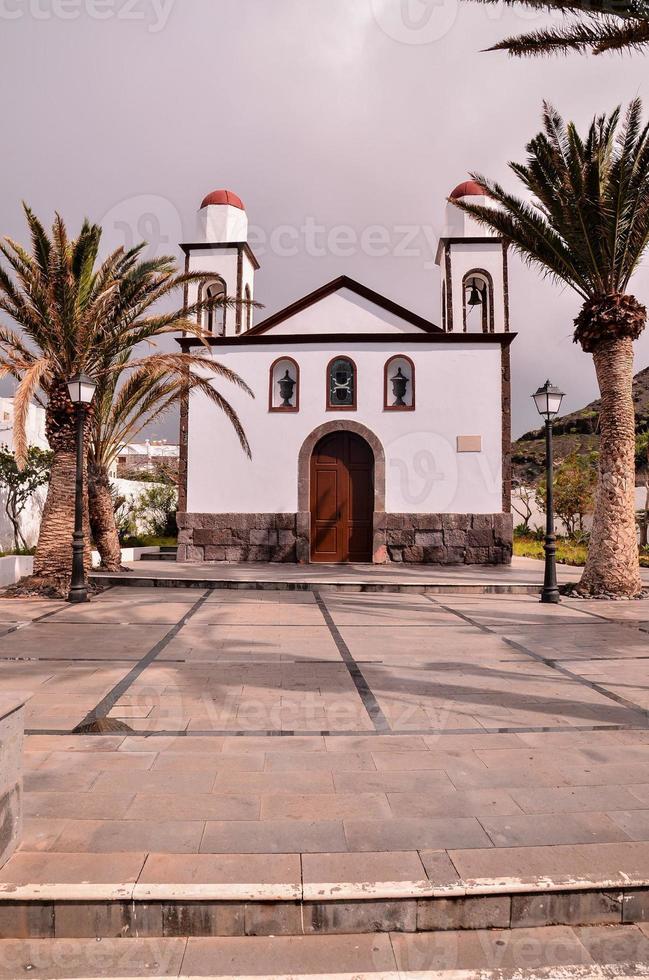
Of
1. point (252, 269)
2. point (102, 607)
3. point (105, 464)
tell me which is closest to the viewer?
point (102, 607)

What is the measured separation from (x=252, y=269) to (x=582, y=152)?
1041 cm

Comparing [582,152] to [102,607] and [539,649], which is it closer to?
[539,649]

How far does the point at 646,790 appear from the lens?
369cm

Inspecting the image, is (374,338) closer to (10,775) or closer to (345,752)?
(345,752)

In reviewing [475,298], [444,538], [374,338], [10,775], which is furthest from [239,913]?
[475,298]

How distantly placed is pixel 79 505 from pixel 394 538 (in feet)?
26.5

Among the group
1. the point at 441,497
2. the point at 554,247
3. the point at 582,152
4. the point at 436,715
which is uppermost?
the point at 582,152

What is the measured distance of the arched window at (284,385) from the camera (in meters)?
17.3

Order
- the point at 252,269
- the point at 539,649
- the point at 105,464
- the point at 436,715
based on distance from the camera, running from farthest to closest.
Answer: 1. the point at 252,269
2. the point at 105,464
3. the point at 539,649
4. the point at 436,715

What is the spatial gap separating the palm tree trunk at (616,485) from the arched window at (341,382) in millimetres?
6989

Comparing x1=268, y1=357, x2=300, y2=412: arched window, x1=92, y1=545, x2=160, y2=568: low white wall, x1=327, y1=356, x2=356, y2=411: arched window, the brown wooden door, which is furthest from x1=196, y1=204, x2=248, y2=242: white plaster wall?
x1=92, y1=545, x2=160, y2=568: low white wall

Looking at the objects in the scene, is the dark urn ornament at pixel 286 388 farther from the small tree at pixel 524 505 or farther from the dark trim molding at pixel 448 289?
the small tree at pixel 524 505

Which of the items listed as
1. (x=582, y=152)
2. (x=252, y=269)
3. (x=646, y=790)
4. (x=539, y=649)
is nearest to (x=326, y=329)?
(x=252, y=269)

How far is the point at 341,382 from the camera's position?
56.8ft
